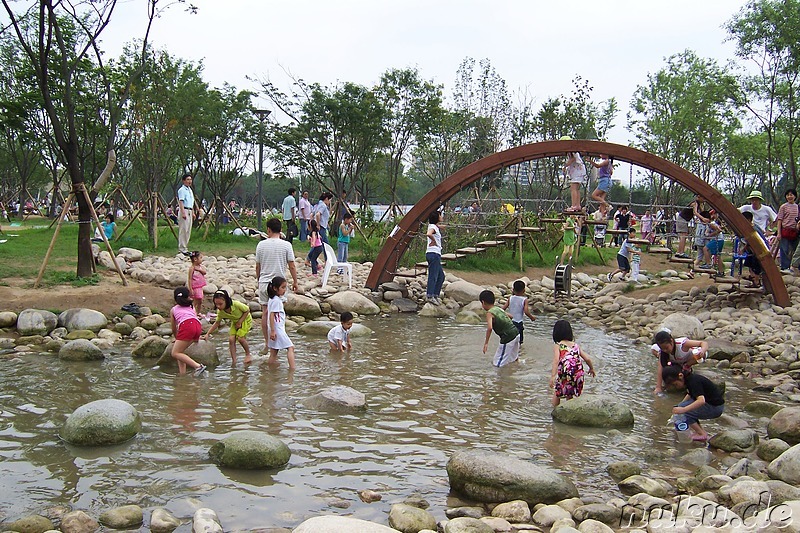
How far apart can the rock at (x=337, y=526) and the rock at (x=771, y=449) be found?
171 inches

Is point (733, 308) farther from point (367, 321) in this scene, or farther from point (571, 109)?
point (571, 109)

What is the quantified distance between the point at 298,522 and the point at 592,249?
22935 mm

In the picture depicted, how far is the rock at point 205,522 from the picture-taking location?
4926mm

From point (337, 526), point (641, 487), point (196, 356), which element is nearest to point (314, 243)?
point (196, 356)

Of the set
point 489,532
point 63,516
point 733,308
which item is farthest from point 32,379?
point 733,308

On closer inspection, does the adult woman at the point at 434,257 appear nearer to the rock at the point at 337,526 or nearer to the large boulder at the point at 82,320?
the large boulder at the point at 82,320

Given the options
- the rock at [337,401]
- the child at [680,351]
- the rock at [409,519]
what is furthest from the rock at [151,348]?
the child at [680,351]

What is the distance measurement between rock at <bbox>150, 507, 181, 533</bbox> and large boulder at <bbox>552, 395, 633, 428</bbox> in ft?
15.0

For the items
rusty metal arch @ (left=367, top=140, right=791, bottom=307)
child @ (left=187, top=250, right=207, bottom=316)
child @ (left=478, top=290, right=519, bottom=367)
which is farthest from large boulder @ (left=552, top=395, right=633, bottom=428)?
rusty metal arch @ (left=367, top=140, right=791, bottom=307)

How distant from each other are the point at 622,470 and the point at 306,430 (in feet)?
10.7

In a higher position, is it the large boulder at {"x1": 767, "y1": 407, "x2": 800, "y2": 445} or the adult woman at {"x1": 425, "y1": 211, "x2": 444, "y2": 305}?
the adult woman at {"x1": 425, "y1": 211, "x2": 444, "y2": 305}

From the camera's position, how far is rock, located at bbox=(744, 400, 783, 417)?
8.64m

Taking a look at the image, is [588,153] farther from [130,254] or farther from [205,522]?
[205,522]

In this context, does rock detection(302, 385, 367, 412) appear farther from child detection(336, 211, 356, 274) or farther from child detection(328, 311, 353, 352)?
child detection(336, 211, 356, 274)
